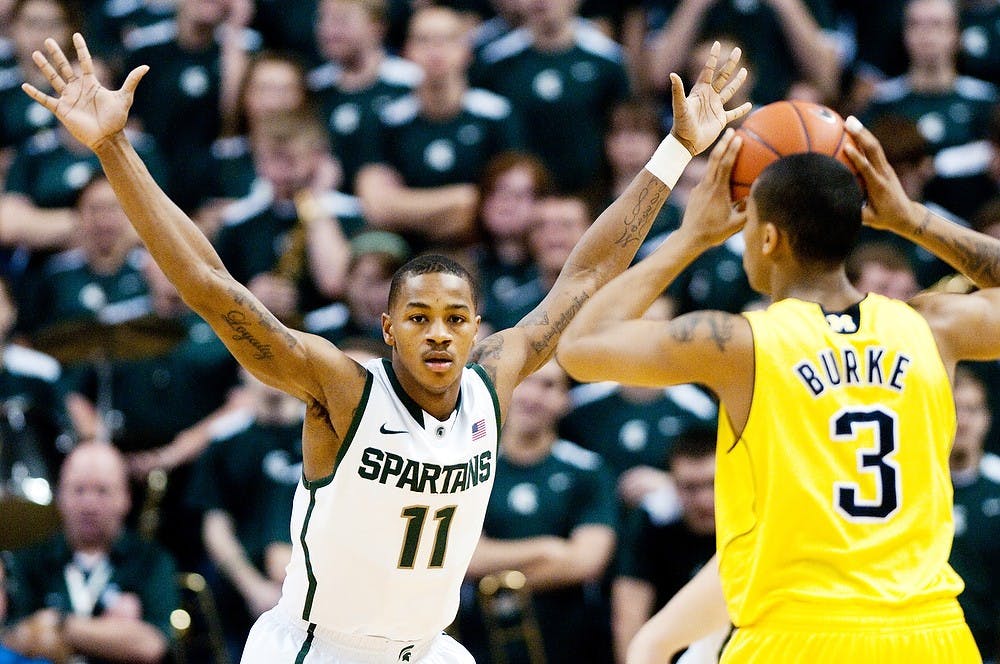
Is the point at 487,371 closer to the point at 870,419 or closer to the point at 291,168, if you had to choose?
the point at 870,419

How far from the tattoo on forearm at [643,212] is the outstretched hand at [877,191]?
97 centimetres

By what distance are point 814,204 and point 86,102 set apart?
2.17 metres

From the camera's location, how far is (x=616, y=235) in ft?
16.9

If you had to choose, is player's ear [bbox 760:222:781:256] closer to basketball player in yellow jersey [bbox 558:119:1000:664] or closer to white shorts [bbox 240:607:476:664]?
basketball player in yellow jersey [bbox 558:119:1000:664]

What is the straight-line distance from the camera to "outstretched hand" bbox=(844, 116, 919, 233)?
13.8ft

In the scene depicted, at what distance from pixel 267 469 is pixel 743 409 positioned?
4.76 meters

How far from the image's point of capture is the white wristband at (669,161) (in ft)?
16.4

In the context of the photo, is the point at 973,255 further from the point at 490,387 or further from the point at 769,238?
the point at 490,387

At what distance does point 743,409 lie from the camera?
3846 millimetres

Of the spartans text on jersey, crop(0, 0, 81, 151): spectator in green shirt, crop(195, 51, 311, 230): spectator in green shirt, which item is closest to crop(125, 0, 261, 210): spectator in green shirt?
crop(195, 51, 311, 230): spectator in green shirt

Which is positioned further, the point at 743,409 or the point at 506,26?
the point at 506,26

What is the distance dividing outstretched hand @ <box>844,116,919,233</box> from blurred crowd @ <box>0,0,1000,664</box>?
10.3 feet

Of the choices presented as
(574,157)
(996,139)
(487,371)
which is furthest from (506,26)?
(487,371)

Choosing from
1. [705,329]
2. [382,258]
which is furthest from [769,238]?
[382,258]
